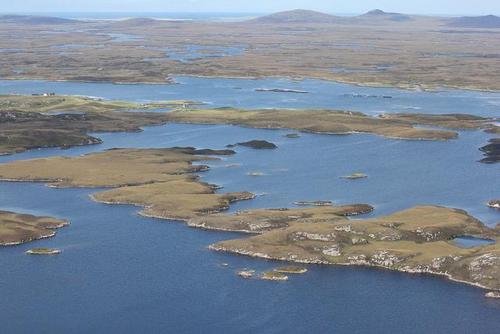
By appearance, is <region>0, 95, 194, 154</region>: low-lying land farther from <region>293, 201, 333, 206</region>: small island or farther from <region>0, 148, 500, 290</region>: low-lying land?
<region>293, 201, 333, 206</region>: small island

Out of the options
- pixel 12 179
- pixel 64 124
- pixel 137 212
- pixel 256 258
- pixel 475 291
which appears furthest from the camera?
pixel 64 124

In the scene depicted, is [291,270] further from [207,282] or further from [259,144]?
[259,144]

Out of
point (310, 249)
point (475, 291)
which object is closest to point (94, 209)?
point (310, 249)

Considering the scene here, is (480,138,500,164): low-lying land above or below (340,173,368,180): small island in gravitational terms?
above

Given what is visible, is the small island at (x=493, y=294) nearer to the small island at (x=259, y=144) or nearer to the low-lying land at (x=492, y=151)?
the low-lying land at (x=492, y=151)

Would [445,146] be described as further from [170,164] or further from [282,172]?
[170,164]

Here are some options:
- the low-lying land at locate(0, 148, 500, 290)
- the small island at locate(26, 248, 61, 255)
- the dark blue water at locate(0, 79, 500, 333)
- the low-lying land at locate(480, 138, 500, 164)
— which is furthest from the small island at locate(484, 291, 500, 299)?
the low-lying land at locate(480, 138, 500, 164)

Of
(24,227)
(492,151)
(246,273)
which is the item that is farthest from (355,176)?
(24,227)
